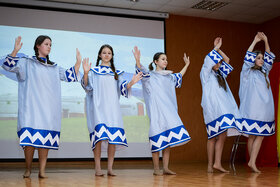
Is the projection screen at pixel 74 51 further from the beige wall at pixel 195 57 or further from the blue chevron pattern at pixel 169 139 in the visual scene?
the blue chevron pattern at pixel 169 139

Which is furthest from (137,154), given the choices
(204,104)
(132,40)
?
(204,104)

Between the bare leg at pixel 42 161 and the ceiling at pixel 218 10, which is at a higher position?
the ceiling at pixel 218 10

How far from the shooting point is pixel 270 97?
4.61 m

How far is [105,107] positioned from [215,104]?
4.23 ft

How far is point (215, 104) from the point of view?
4285 mm

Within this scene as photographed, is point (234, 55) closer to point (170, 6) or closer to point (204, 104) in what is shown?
point (170, 6)

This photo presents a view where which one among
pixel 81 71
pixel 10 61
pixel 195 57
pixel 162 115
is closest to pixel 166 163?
pixel 162 115

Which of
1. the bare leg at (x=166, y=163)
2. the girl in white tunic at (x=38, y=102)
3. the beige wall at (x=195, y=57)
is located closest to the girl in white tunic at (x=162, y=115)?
the bare leg at (x=166, y=163)

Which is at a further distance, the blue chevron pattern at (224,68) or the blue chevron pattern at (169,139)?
the blue chevron pattern at (224,68)

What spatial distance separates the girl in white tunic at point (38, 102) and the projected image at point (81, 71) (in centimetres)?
245

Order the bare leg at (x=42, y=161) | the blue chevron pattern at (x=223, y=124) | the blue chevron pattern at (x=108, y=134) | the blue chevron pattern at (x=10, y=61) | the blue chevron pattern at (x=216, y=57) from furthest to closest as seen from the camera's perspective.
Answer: the blue chevron pattern at (x=216, y=57) < the blue chevron pattern at (x=223, y=124) < the blue chevron pattern at (x=108, y=134) < the bare leg at (x=42, y=161) < the blue chevron pattern at (x=10, y=61)

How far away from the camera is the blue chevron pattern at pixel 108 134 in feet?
12.5

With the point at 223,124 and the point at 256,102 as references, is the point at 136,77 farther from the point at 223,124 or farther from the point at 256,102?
the point at 256,102

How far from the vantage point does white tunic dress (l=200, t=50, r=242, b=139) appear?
4211 millimetres
